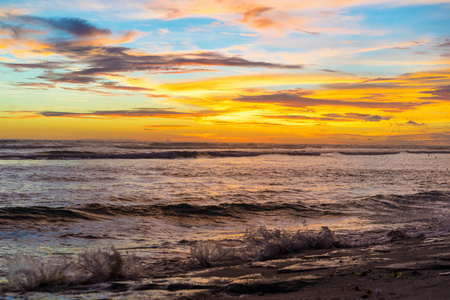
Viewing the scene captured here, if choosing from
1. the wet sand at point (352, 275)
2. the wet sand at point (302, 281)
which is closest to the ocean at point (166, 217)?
the wet sand at point (302, 281)

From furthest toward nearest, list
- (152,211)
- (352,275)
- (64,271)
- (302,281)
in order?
1. (152,211)
2. (64,271)
3. (352,275)
4. (302,281)

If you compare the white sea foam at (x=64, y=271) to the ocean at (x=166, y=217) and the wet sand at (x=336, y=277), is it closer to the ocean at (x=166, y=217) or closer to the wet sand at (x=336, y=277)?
the ocean at (x=166, y=217)

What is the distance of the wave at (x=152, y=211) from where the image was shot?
8.95 meters

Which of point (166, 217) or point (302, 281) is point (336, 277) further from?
point (166, 217)

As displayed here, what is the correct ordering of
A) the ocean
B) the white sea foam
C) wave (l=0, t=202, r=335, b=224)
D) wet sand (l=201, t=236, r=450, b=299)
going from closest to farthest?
1. wet sand (l=201, t=236, r=450, b=299)
2. the white sea foam
3. the ocean
4. wave (l=0, t=202, r=335, b=224)

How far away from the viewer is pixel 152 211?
1027cm

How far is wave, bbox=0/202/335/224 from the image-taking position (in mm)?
8945

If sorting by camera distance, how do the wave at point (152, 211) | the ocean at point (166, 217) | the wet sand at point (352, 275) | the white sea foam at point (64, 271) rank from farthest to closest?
the wave at point (152, 211), the ocean at point (166, 217), the white sea foam at point (64, 271), the wet sand at point (352, 275)

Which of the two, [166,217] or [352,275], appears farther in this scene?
[166,217]

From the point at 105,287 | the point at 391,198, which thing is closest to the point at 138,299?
the point at 105,287

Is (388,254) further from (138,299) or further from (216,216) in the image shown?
(216,216)

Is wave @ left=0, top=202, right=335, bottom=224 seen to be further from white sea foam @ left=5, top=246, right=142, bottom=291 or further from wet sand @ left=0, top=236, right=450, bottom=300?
wet sand @ left=0, top=236, right=450, bottom=300

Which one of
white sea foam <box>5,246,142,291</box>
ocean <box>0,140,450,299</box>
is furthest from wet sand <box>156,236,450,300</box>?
white sea foam <box>5,246,142,291</box>

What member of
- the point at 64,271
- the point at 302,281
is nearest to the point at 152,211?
the point at 64,271
